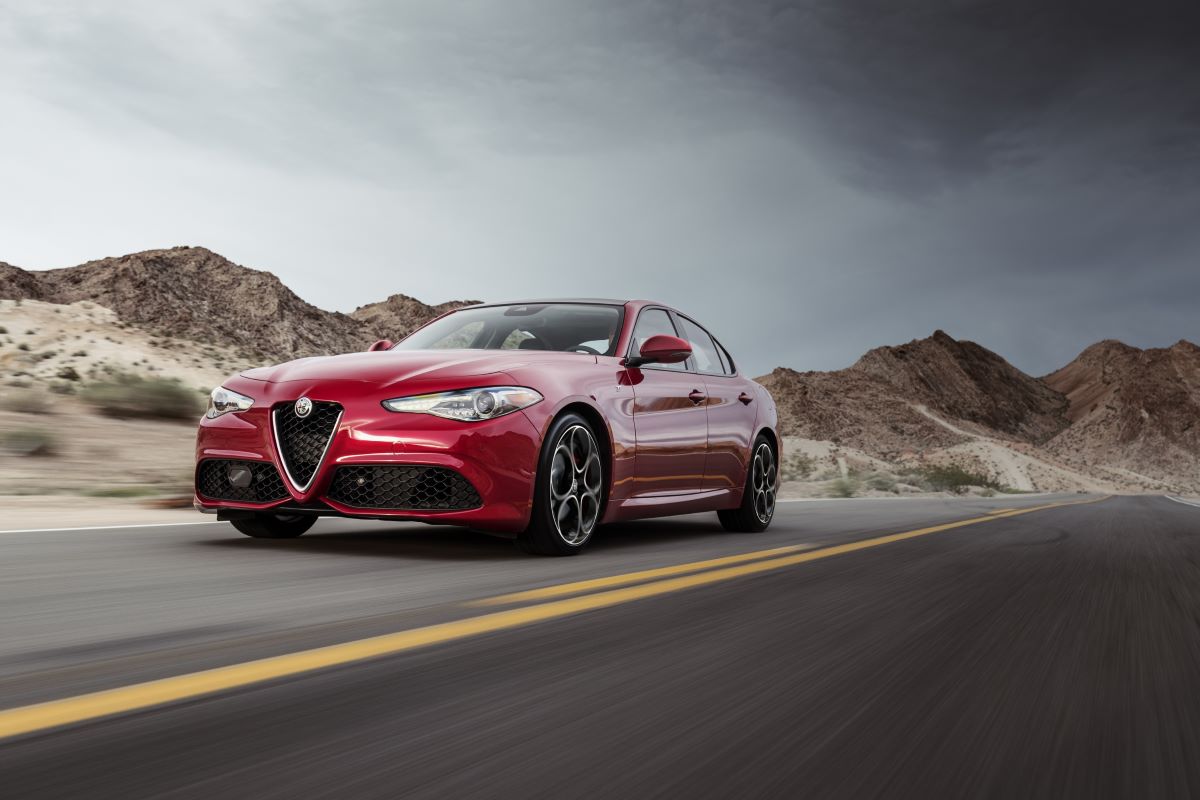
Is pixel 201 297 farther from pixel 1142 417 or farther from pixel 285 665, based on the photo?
pixel 1142 417

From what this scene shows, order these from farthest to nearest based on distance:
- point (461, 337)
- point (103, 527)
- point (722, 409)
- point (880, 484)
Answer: point (880, 484), point (722, 409), point (461, 337), point (103, 527)

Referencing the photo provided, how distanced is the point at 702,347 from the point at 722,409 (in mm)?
638

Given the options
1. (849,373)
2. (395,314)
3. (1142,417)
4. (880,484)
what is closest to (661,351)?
(880,484)

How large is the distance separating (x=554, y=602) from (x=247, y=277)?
8234cm

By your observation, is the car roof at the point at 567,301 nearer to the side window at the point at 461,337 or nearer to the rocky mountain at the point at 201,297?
the side window at the point at 461,337

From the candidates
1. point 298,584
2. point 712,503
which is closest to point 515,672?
point 298,584

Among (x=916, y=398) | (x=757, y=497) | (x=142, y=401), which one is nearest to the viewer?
(x=757, y=497)

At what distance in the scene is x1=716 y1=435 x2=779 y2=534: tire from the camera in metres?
8.81

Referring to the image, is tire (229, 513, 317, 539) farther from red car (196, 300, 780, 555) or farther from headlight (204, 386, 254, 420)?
headlight (204, 386, 254, 420)

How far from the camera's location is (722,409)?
325 inches

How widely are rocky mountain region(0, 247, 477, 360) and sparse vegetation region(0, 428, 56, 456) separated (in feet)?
202

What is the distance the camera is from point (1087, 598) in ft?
17.0

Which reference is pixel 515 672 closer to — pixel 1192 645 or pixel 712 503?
→ pixel 1192 645

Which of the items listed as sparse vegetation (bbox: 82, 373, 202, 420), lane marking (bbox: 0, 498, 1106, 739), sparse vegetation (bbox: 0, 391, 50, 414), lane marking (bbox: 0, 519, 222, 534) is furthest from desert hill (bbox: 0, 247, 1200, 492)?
lane marking (bbox: 0, 498, 1106, 739)
